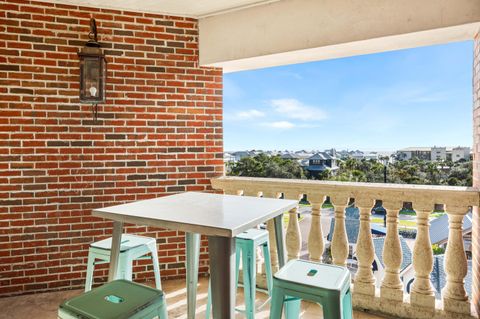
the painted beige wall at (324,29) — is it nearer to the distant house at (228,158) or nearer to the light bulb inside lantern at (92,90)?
the distant house at (228,158)

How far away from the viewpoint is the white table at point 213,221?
147 centimetres

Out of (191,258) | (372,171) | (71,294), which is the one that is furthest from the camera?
(71,294)

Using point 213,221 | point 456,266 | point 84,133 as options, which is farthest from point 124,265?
point 456,266

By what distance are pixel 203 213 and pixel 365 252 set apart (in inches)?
64.6

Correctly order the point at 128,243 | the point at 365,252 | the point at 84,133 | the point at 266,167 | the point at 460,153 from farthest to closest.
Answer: the point at 266,167 → the point at 84,133 → the point at 460,153 → the point at 365,252 → the point at 128,243

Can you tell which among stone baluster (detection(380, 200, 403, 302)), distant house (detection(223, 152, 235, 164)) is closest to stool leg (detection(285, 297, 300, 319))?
stone baluster (detection(380, 200, 403, 302))

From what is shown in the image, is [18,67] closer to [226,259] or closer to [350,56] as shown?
[226,259]

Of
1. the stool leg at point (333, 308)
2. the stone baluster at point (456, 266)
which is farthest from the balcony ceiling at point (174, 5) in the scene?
the stool leg at point (333, 308)

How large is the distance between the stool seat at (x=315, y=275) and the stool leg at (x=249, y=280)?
45cm

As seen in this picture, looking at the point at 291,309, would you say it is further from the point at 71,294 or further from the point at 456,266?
the point at 71,294

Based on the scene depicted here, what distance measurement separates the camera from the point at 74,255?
3293 mm

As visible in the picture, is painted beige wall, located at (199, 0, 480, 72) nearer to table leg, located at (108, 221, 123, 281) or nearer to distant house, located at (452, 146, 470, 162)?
distant house, located at (452, 146, 470, 162)

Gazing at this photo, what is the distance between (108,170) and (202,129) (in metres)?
1.07

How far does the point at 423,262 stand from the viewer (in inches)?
99.0
